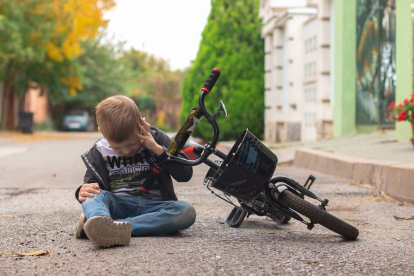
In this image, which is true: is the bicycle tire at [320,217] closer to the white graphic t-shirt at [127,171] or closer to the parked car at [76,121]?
the white graphic t-shirt at [127,171]

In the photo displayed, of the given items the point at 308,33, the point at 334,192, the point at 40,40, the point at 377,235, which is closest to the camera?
the point at 377,235

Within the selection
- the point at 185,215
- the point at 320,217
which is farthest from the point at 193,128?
the point at 320,217

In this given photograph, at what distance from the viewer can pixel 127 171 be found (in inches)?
115

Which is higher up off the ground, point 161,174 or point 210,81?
point 210,81

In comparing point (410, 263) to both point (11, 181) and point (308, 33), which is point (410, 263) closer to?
point (11, 181)

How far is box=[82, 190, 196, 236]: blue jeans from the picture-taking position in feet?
9.13

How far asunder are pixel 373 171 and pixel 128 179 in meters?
2.94

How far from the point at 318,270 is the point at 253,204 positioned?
2.89 ft

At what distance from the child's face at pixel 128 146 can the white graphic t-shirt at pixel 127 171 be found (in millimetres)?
58

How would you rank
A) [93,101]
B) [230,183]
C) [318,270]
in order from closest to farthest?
[318,270], [230,183], [93,101]

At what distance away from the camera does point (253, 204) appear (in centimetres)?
291

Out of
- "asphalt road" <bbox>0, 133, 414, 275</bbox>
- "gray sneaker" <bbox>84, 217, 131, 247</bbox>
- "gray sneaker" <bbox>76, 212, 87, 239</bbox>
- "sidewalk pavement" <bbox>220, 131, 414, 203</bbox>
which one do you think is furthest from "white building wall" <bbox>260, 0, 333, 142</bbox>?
"gray sneaker" <bbox>84, 217, 131, 247</bbox>

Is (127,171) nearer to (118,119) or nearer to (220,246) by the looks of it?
(118,119)

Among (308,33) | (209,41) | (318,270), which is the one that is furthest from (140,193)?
(209,41)
